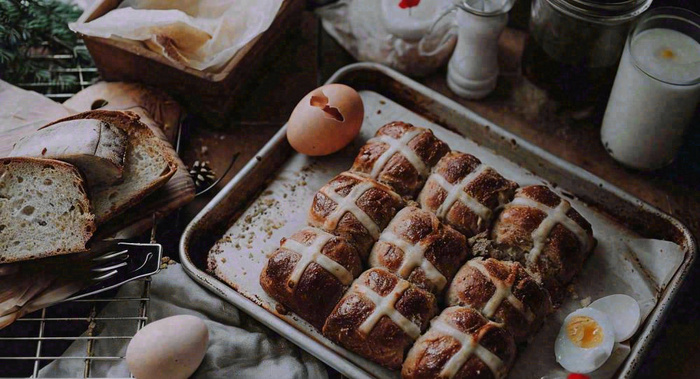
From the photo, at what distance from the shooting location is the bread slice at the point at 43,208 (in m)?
1.77

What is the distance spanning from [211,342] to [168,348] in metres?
0.17

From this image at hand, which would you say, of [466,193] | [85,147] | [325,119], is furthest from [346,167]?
[85,147]

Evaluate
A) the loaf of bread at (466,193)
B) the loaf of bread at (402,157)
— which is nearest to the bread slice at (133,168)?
the loaf of bread at (402,157)

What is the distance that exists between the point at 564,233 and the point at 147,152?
113cm

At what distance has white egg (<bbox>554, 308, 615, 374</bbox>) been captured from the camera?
5.48 feet

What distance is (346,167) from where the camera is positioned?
210 centimetres

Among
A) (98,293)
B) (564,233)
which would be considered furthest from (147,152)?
(564,233)

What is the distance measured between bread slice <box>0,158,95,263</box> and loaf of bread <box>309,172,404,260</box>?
0.59 meters

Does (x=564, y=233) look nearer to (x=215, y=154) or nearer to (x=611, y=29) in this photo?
(x=611, y=29)

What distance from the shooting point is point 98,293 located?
1.81m

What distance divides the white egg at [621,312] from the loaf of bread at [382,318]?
1.41 ft

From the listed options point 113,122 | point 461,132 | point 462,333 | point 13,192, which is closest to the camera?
point 462,333

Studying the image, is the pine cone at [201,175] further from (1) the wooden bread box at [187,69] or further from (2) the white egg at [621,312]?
(2) the white egg at [621,312]

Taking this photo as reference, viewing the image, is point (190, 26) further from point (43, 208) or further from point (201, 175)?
point (43, 208)
